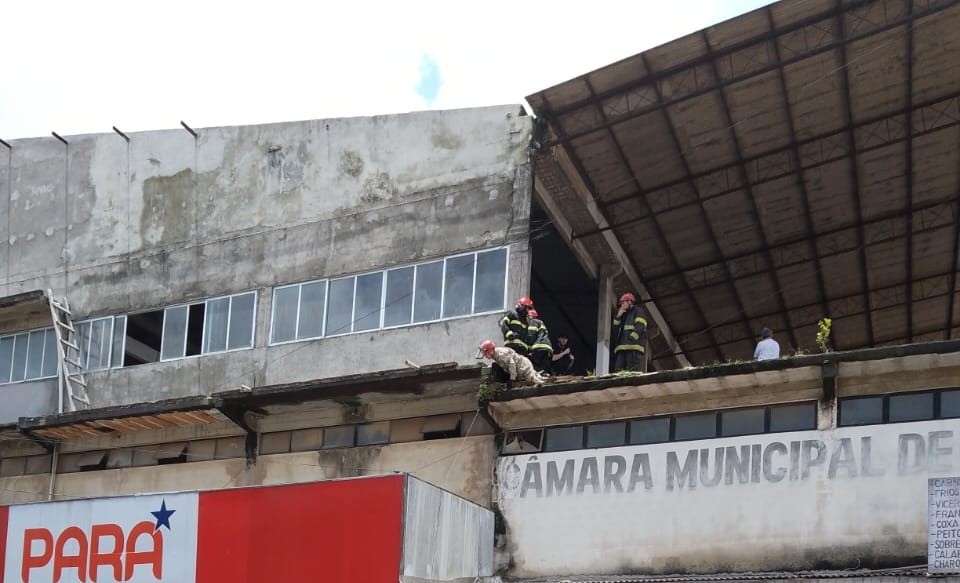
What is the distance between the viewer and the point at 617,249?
26719mm

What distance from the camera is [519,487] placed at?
1905cm

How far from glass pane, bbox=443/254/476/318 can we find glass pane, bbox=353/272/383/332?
153cm

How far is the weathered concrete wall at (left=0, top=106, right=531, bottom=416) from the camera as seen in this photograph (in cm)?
2222

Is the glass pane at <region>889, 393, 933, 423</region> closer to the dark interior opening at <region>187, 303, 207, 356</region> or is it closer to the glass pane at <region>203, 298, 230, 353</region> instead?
the glass pane at <region>203, 298, 230, 353</region>

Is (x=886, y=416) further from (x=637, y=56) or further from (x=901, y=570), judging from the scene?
(x=637, y=56)

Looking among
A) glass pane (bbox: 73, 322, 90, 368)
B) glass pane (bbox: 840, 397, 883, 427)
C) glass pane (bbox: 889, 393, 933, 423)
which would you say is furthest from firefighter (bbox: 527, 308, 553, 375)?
glass pane (bbox: 73, 322, 90, 368)

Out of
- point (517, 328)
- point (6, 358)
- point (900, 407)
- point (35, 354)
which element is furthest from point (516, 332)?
point (6, 358)

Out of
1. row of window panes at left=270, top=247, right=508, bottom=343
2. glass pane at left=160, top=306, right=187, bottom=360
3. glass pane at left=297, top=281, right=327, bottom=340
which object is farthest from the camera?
glass pane at left=160, top=306, right=187, bottom=360

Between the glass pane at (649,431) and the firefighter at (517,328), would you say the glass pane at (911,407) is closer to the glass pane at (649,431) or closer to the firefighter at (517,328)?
the glass pane at (649,431)

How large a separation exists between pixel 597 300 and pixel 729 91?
8.39 metres

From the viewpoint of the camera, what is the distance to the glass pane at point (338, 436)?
2156 centimetres

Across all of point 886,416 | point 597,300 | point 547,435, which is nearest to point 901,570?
point 886,416

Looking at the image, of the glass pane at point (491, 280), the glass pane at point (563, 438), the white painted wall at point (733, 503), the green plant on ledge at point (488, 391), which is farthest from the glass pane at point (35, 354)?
the glass pane at point (563, 438)

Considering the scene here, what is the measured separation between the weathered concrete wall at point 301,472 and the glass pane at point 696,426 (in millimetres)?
3365
